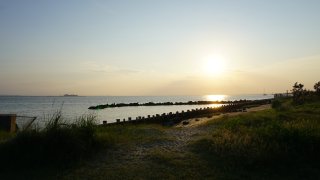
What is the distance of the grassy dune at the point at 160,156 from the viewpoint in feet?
33.7

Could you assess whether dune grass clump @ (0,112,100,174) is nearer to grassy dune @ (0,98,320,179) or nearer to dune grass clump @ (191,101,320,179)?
grassy dune @ (0,98,320,179)

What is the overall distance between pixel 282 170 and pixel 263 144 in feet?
5.77

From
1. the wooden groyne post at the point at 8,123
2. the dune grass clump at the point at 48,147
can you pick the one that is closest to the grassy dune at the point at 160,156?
the dune grass clump at the point at 48,147

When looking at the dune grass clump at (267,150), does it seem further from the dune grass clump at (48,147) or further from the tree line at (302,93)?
the tree line at (302,93)

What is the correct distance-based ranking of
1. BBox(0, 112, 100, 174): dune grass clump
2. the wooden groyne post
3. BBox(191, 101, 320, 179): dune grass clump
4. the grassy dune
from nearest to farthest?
the grassy dune
BBox(191, 101, 320, 179): dune grass clump
BBox(0, 112, 100, 174): dune grass clump
the wooden groyne post

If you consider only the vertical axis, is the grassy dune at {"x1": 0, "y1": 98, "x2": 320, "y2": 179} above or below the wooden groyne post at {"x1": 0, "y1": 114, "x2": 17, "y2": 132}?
below

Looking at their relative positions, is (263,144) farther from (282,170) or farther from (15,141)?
(15,141)

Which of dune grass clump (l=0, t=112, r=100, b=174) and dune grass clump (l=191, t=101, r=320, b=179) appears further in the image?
dune grass clump (l=0, t=112, r=100, b=174)

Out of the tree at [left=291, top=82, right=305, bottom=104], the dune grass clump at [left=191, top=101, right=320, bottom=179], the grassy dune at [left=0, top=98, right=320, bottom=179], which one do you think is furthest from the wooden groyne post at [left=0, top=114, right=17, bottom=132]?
the tree at [left=291, top=82, right=305, bottom=104]

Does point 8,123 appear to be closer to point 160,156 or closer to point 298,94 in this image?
point 160,156

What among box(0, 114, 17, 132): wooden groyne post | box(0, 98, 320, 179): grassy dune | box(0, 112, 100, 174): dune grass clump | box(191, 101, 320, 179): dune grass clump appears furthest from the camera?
box(0, 114, 17, 132): wooden groyne post

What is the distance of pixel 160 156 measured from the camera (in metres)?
11.9

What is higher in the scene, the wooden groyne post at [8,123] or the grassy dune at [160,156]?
the wooden groyne post at [8,123]

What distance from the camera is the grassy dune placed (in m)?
10.3
